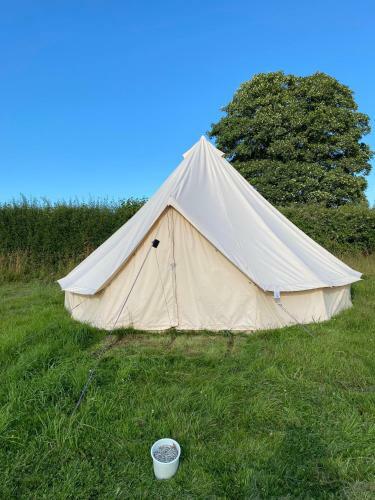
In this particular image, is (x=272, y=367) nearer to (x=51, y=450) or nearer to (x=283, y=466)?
(x=283, y=466)

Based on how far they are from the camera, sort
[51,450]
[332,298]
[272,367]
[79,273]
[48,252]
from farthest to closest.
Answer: [48,252] → [79,273] → [332,298] → [272,367] → [51,450]

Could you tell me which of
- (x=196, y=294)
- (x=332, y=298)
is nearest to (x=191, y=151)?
(x=196, y=294)

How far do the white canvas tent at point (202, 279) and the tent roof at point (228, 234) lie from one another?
18 millimetres

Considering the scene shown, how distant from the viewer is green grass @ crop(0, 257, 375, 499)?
6.48 ft

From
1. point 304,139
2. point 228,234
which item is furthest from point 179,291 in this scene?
point 304,139

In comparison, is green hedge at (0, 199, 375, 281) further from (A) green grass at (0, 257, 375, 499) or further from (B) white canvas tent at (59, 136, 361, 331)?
(A) green grass at (0, 257, 375, 499)

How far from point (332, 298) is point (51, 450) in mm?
3953

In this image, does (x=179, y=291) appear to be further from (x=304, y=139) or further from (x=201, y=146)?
(x=304, y=139)

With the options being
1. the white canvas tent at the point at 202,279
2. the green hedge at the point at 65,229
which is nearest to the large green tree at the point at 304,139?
the green hedge at the point at 65,229

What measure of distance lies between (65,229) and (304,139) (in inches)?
379

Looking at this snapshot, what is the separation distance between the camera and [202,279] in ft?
15.1

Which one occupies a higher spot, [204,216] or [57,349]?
[204,216]

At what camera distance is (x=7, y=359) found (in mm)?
3430

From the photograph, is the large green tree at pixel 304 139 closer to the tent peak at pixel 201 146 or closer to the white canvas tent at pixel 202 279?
the tent peak at pixel 201 146
